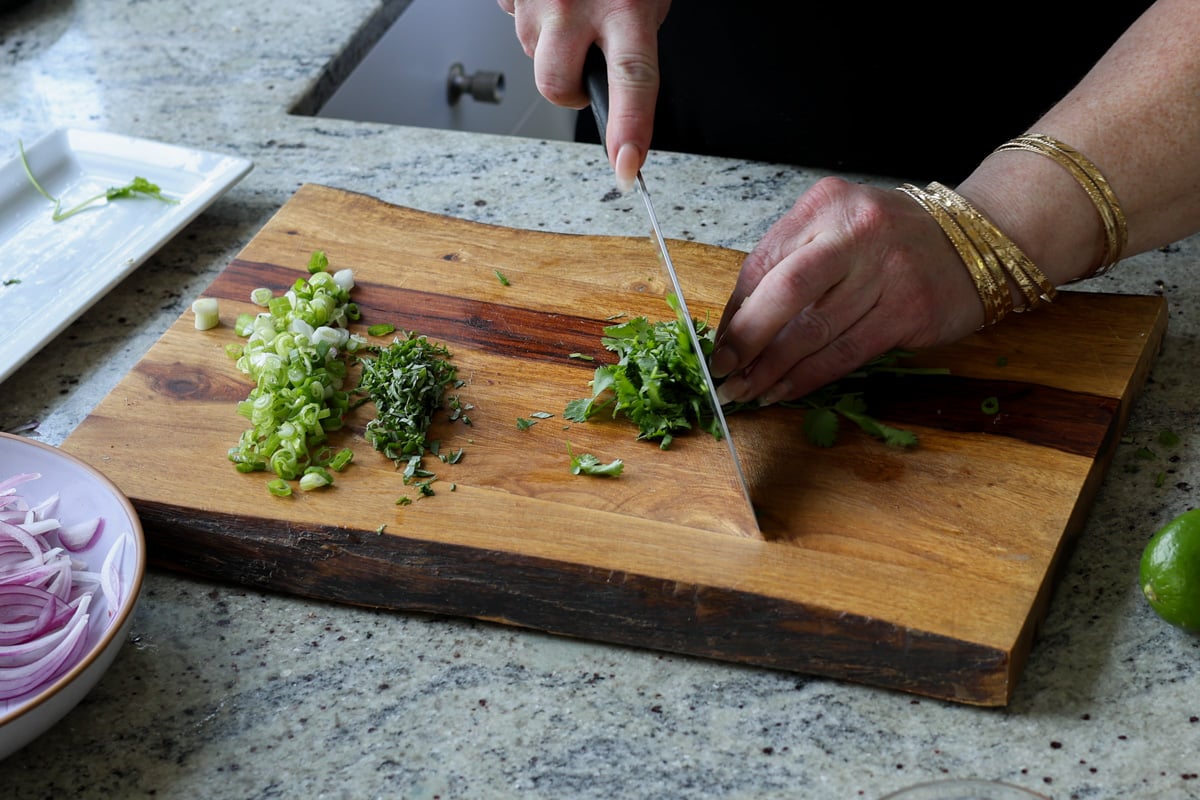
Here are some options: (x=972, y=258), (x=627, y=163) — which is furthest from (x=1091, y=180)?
(x=627, y=163)

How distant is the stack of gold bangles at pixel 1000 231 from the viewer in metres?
1.52

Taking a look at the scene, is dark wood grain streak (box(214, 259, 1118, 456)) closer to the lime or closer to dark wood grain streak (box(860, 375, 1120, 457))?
dark wood grain streak (box(860, 375, 1120, 457))

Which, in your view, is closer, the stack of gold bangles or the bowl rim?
the bowl rim

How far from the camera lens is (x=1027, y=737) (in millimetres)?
1197

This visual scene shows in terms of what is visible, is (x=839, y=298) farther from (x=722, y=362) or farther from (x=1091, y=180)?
(x=1091, y=180)

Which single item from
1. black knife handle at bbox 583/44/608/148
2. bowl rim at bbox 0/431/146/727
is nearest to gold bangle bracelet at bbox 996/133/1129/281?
black knife handle at bbox 583/44/608/148

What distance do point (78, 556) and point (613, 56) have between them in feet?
3.02

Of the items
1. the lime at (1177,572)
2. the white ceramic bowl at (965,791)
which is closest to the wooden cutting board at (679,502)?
the lime at (1177,572)

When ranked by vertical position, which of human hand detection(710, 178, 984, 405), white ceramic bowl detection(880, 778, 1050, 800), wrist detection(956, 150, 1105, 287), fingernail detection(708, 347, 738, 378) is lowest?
white ceramic bowl detection(880, 778, 1050, 800)

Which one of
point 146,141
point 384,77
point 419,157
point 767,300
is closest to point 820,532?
point 767,300

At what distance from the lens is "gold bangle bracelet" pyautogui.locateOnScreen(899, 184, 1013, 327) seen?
5.01 feet

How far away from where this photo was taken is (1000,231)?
1531mm

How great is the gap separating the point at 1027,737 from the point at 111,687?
1004 mm

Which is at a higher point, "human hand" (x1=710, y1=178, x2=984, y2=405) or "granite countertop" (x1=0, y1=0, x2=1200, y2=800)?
"human hand" (x1=710, y1=178, x2=984, y2=405)
